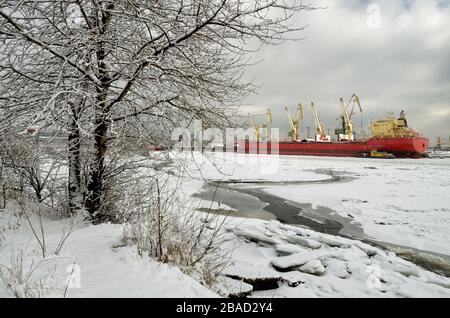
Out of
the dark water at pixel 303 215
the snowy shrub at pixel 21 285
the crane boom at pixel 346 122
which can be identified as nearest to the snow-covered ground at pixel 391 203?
the dark water at pixel 303 215

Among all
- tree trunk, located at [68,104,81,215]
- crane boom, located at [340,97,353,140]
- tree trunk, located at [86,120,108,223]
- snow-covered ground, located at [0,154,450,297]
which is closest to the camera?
snow-covered ground, located at [0,154,450,297]

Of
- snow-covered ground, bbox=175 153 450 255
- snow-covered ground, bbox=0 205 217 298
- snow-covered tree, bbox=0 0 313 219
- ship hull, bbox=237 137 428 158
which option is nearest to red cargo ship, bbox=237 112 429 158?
ship hull, bbox=237 137 428 158

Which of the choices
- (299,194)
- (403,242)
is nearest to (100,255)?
(403,242)

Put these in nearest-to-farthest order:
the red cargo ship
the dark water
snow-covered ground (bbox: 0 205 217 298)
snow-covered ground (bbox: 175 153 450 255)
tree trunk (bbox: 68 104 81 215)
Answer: snow-covered ground (bbox: 0 205 217 298) < tree trunk (bbox: 68 104 81 215) < the dark water < snow-covered ground (bbox: 175 153 450 255) < the red cargo ship

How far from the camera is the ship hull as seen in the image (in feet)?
116

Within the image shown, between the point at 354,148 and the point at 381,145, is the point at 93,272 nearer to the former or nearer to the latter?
the point at 381,145

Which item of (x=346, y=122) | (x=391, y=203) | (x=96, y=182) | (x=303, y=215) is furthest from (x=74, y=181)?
(x=346, y=122)

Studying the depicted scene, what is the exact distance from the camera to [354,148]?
133 feet

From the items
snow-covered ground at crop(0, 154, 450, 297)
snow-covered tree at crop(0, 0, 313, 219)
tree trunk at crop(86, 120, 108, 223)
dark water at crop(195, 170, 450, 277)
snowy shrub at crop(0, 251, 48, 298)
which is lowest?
dark water at crop(195, 170, 450, 277)

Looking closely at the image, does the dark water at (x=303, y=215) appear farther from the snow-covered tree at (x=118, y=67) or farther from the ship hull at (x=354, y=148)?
the ship hull at (x=354, y=148)

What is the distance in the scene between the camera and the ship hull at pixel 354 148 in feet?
116

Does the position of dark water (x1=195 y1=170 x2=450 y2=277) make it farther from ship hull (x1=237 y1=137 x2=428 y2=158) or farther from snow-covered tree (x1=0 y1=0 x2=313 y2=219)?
ship hull (x1=237 y1=137 x2=428 y2=158)

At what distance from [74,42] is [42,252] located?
2474mm
